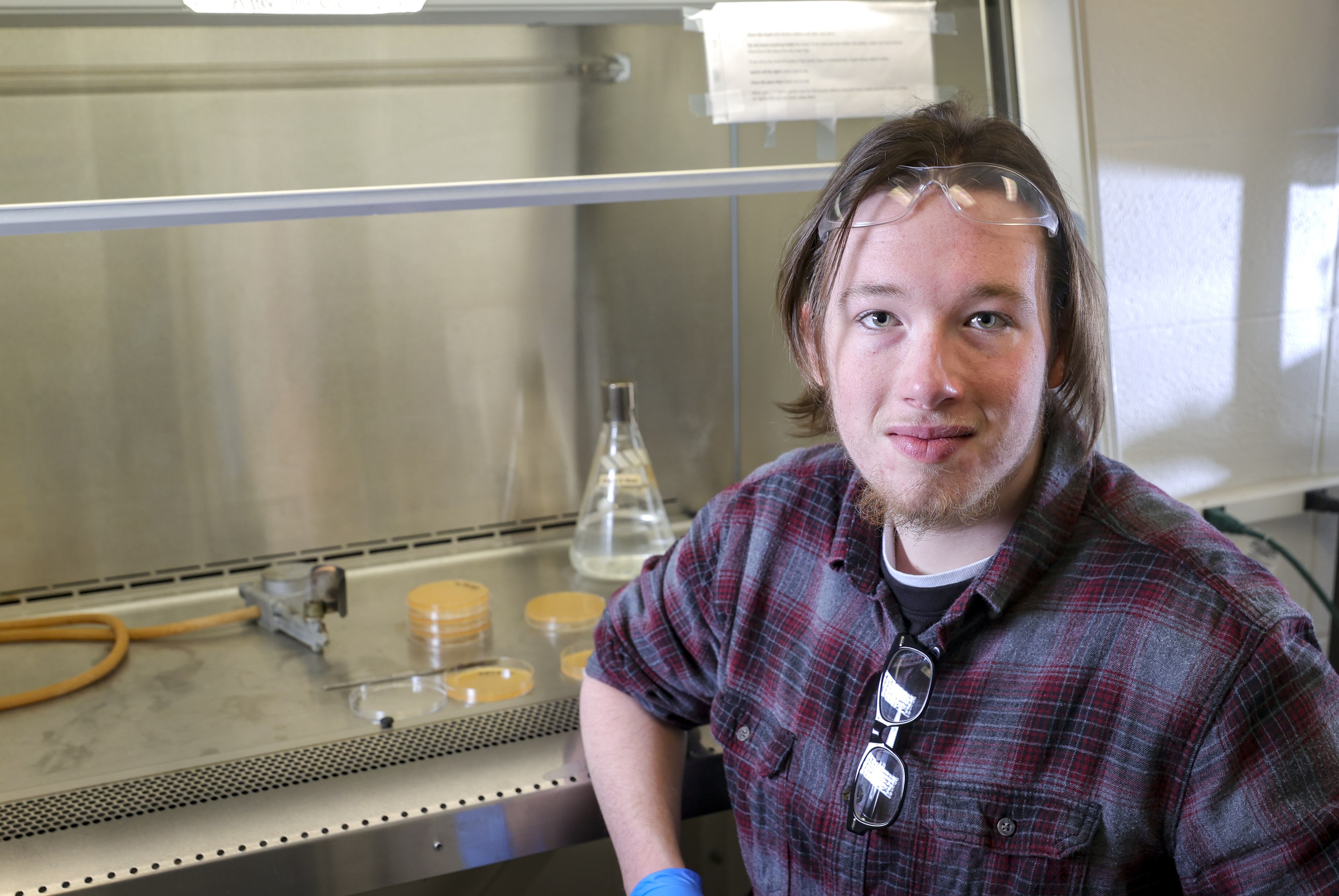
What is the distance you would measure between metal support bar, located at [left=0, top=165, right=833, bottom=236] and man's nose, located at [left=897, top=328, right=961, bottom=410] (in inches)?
14.6

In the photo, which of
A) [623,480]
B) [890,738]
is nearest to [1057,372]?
[890,738]

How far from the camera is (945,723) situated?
0.84m

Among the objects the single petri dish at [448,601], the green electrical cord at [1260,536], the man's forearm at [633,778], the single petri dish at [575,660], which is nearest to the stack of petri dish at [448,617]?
the single petri dish at [448,601]

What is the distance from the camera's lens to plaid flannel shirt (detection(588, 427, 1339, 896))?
0.72 m

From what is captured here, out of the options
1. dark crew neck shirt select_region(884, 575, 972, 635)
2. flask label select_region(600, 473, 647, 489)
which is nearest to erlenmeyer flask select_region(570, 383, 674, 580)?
flask label select_region(600, 473, 647, 489)

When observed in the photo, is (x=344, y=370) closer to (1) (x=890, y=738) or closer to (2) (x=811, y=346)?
(2) (x=811, y=346)

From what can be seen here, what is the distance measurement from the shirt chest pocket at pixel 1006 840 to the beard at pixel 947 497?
0.66 feet

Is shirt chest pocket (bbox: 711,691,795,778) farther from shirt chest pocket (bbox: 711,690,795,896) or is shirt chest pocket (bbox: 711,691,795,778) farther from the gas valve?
the gas valve

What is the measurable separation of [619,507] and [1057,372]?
67cm

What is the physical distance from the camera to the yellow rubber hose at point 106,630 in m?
1.18

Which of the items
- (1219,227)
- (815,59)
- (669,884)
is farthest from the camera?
(1219,227)

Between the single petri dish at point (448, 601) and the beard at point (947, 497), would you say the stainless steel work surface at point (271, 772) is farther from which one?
the beard at point (947, 497)

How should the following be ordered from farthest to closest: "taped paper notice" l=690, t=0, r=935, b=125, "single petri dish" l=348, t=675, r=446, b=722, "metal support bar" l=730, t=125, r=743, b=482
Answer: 1. "metal support bar" l=730, t=125, r=743, b=482
2. "taped paper notice" l=690, t=0, r=935, b=125
3. "single petri dish" l=348, t=675, r=446, b=722

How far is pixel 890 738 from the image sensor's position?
0.86 metres
